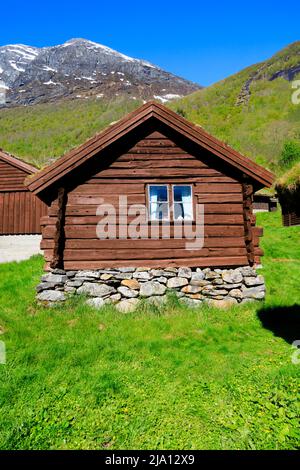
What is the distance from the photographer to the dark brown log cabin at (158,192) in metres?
9.95

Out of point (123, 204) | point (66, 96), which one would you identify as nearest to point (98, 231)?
point (123, 204)

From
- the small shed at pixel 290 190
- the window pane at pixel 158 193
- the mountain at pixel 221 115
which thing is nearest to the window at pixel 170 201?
the window pane at pixel 158 193

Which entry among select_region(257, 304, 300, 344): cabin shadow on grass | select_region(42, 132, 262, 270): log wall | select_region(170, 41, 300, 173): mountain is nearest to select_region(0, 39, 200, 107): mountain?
select_region(170, 41, 300, 173): mountain

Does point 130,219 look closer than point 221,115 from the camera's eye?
Yes

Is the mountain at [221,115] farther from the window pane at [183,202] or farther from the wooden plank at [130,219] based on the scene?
the window pane at [183,202]

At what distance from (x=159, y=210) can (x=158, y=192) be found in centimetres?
61

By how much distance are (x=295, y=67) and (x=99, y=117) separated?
68.4 meters

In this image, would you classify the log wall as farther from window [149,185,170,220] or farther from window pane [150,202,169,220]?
window pane [150,202,169,220]

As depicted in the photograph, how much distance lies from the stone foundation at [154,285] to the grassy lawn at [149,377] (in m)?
0.45

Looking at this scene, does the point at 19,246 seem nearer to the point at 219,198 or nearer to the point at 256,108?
the point at 219,198

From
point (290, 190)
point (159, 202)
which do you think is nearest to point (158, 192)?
point (159, 202)

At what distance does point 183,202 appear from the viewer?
10.4 m

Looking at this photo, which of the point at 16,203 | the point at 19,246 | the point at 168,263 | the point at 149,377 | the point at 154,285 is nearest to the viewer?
the point at 149,377
